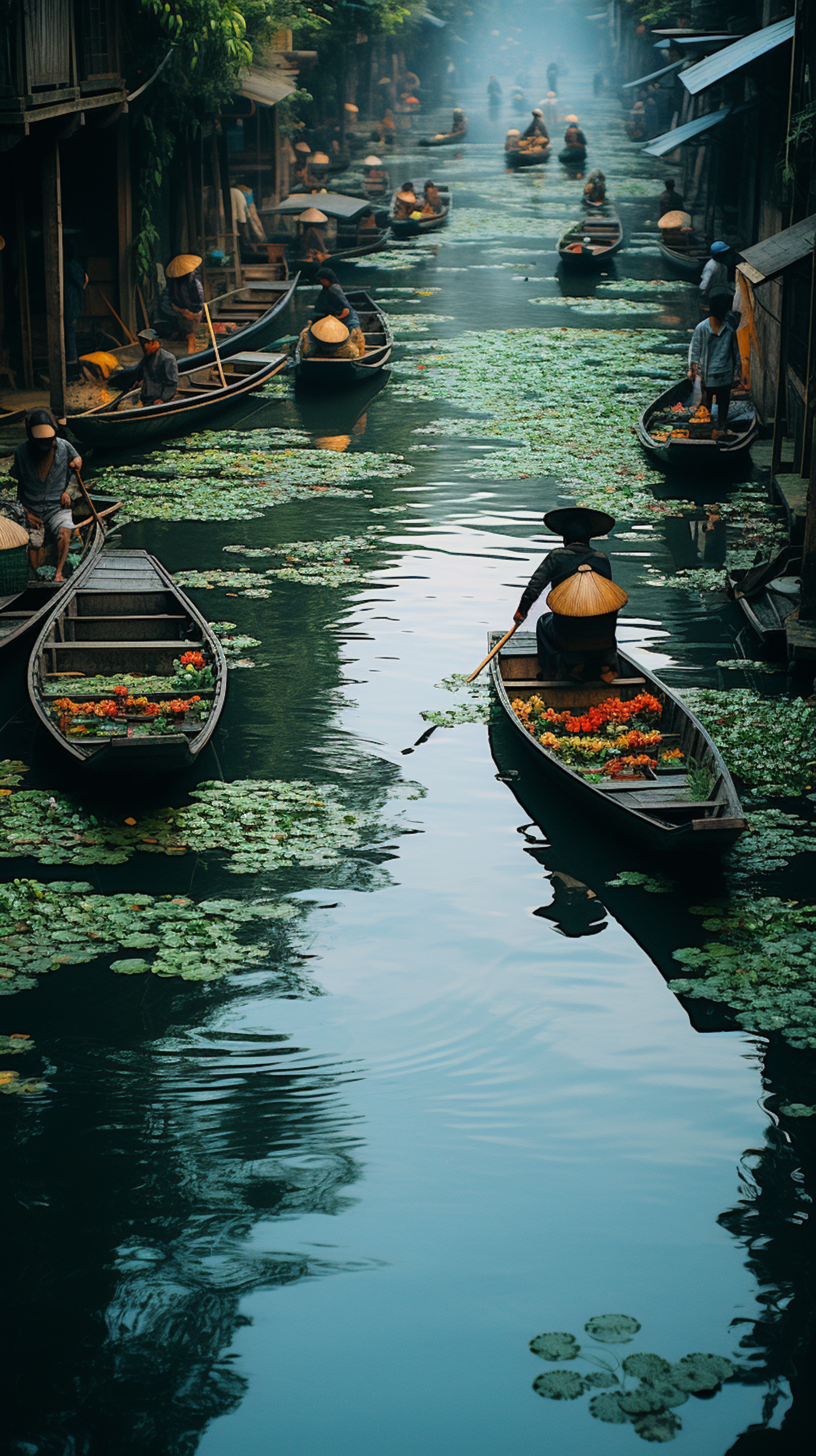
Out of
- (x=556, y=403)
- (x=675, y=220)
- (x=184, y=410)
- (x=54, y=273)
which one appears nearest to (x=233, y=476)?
(x=184, y=410)

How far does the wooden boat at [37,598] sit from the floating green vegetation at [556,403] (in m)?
5.94

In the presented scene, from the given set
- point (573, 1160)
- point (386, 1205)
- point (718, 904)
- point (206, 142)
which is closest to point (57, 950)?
point (386, 1205)

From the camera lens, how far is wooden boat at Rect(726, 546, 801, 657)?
11844 mm

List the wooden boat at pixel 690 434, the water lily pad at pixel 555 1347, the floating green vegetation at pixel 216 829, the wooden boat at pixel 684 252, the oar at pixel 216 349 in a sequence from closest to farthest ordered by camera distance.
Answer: the water lily pad at pixel 555 1347 → the floating green vegetation at pixel 216 829 → the wooden boat at pixel 690 434 → the oar at pixel 216 349 → the wooden boat at pixel 684 252

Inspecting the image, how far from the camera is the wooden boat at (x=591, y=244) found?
104ft

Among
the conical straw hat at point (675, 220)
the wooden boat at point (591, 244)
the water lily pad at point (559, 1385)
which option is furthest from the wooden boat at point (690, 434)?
the conical straw hat at point (675, 220)

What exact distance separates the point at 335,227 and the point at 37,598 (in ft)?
92.6

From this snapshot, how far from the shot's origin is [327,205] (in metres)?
30.9

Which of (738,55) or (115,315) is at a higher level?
(738,55)

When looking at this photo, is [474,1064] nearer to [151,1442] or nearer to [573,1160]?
[573,1160]

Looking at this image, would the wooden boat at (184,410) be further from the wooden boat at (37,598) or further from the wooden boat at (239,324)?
the wooden boat at (37,598)

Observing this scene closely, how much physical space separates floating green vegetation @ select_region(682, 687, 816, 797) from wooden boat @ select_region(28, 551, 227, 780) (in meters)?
3.63

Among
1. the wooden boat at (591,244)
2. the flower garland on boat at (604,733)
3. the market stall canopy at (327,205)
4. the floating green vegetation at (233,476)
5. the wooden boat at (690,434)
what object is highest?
the market stall canopy at (327,205)

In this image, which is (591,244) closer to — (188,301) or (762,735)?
(188,301)
